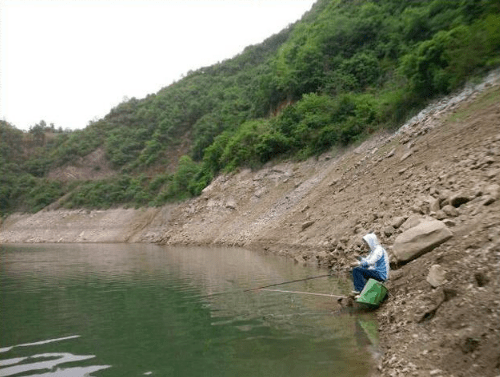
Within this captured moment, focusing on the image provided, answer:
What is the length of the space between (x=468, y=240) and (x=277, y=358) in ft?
13.6

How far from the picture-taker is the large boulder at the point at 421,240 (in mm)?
8133

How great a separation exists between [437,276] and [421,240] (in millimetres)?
1896

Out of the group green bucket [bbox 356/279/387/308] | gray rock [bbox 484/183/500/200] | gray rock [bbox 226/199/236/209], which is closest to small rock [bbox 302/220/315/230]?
gray rock [bbox 484/183/500/200]

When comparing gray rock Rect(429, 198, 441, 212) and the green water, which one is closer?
the green water

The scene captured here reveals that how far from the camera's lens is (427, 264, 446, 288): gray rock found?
6586mm

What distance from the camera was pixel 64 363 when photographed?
19.8 feet

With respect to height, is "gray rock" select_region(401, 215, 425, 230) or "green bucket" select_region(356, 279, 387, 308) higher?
"gray rock" select_region(401, 215, 425, 230)

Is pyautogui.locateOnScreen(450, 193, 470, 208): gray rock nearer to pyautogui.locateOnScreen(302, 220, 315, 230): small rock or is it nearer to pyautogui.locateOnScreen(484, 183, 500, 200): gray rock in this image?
pyautogui.locateOnScreen(484, 183, 500, 200): gray rock

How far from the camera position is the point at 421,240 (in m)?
8.45

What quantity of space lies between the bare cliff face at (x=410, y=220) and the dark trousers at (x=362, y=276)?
46cm

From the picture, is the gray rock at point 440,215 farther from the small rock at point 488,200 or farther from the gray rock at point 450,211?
the small rock at point 488,200

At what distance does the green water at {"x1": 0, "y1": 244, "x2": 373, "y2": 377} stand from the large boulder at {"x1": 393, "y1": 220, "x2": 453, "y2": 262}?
186 centimetres

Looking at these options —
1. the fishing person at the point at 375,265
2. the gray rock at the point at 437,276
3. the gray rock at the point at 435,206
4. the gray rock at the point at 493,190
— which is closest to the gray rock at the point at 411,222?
the gray rock at the point at 435,206

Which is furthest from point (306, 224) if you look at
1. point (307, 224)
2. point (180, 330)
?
point (180, 330)
